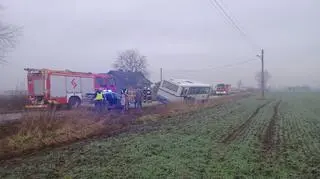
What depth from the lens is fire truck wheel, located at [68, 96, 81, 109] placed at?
27.4 m

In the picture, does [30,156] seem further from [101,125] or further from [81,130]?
[101,125]

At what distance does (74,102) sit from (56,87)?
8.75ft

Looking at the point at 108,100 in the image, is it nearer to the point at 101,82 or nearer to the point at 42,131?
the point at 101,82

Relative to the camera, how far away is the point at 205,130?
15961 mm

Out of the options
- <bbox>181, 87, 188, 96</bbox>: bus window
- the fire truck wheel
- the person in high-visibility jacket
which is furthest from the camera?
<bbox>181, 87, 188, 96</bbox>: bus window

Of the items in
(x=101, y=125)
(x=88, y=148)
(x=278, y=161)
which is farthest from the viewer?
(x=101, y=125)

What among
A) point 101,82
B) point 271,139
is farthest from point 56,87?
point 271,139

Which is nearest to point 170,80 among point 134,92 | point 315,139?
point 134,92

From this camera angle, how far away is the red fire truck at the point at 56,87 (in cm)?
2523

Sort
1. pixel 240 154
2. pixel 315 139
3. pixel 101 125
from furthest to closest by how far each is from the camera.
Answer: pixel 101 125
pixel 315 139
pixel 240 154

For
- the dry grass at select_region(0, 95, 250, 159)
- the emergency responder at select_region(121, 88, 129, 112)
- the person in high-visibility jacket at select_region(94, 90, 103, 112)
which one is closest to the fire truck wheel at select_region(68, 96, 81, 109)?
the person in high-visibility jacket at select_region(94, 90, 103, 112)

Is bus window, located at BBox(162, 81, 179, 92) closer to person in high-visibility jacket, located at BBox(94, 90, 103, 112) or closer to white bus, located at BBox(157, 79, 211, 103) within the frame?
white bus, located at BBox(157, 79, 211, 103)

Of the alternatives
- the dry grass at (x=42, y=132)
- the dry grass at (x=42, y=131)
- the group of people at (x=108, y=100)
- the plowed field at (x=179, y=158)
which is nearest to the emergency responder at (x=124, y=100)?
the group of people at (x=108, y=100)

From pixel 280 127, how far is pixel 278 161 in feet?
28.8
